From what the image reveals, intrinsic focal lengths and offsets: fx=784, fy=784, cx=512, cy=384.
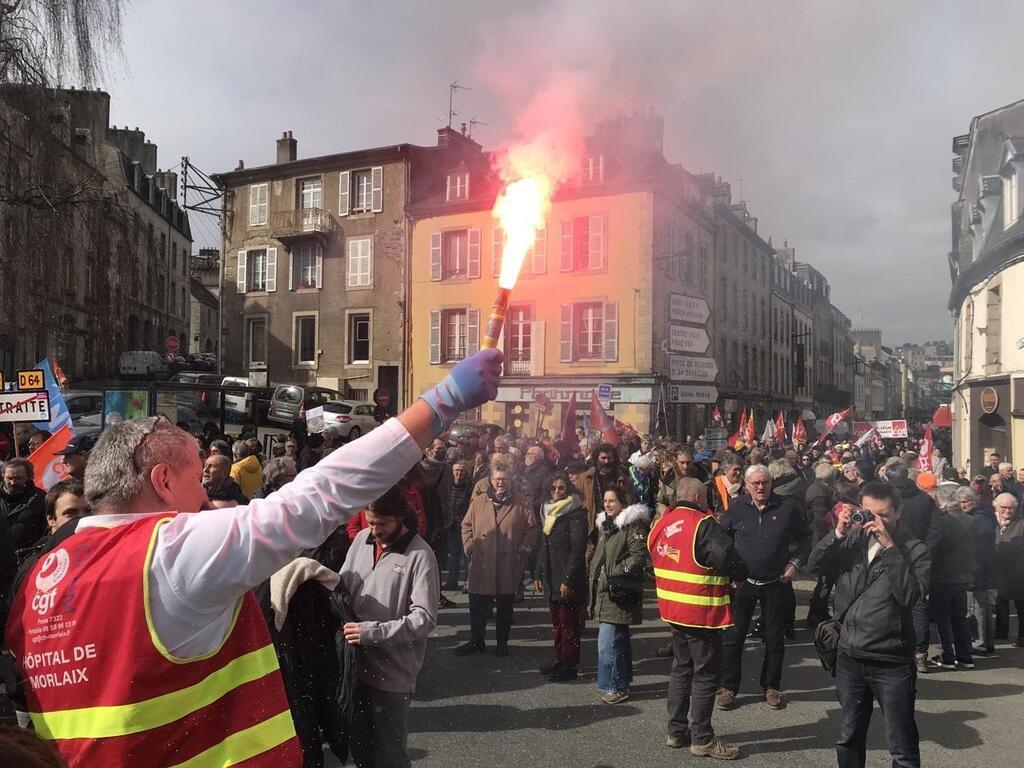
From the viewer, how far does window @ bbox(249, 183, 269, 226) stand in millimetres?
33938

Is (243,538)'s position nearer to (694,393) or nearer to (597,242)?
(694,393)

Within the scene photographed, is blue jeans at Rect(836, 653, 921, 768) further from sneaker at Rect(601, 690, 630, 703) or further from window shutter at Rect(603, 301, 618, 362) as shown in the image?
window shutter at Rect(603, 301, 618, 362)

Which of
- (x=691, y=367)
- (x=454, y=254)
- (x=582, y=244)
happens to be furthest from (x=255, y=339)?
(x=691, y=367)

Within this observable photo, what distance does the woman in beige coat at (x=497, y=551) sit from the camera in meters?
7.17

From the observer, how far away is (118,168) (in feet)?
51.3

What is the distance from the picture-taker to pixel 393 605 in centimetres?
391

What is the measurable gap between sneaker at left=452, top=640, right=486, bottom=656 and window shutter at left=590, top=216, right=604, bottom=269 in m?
21.8

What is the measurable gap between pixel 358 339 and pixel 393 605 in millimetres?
29408

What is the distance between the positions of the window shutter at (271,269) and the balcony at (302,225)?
73 centimetres

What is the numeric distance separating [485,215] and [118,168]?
52.1 ft

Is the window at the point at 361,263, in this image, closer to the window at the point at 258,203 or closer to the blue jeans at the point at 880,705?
the window at the point at 258,203

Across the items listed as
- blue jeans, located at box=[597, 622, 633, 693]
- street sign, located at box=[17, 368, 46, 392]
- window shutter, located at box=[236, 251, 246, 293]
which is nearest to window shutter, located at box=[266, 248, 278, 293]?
window shutter, located at box=[236, 251, 246, 293]

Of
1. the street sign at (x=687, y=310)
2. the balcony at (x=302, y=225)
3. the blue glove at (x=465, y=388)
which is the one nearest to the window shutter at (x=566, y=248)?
the balcony at (x=302, y=225)

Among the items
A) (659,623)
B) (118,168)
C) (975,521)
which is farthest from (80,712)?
(118,168)
